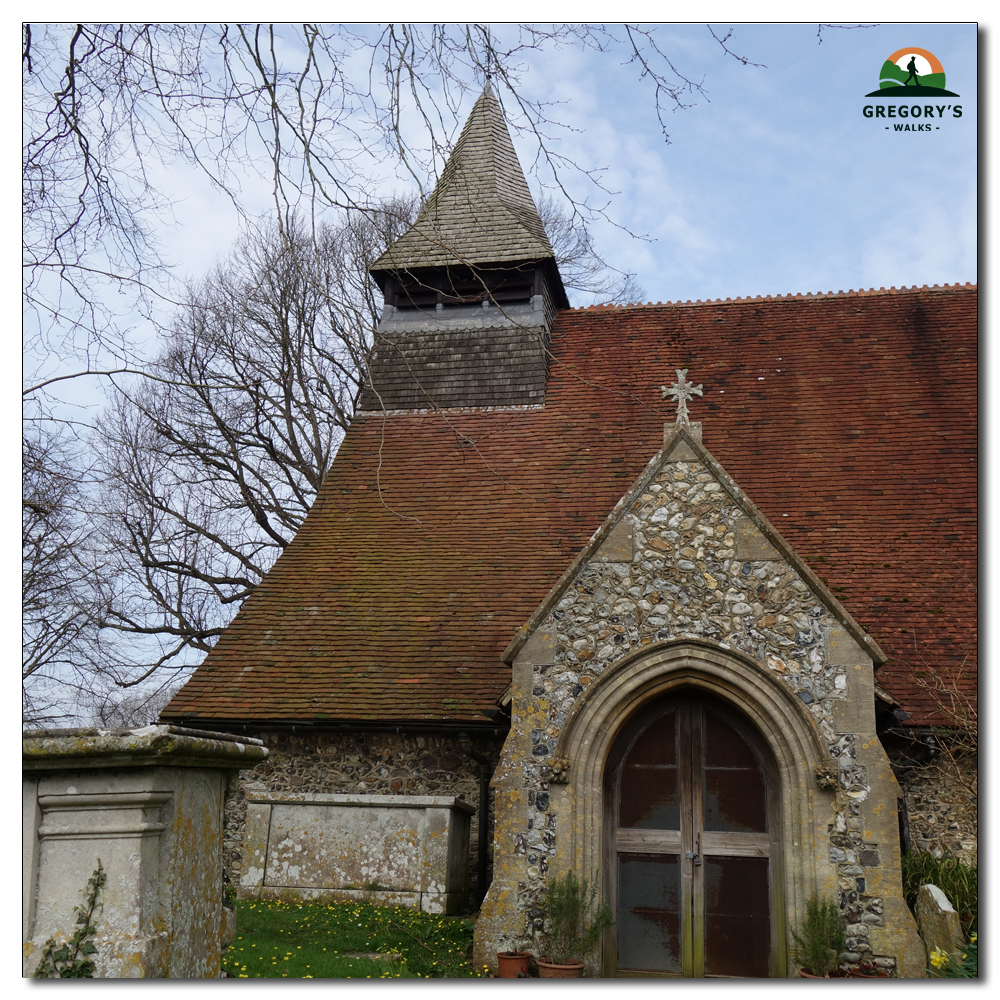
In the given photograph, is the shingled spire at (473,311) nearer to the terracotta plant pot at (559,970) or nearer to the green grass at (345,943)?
the green grass at (345,943)

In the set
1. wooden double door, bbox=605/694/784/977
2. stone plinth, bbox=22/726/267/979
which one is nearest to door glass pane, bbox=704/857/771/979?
wooden double door, bbox=605/694/784/977

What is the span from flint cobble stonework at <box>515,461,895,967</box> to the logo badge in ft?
9.81

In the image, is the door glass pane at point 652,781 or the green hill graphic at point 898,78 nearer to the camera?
the green hill graphic at point 898,78

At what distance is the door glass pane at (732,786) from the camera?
22.4ft

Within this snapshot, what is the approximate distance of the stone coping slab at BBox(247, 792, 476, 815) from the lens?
8078mm

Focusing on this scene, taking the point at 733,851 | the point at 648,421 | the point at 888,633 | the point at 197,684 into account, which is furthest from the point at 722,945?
the point at 648,421

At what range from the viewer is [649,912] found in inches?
266

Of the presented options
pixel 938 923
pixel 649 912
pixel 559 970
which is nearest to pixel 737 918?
pixel 649 912

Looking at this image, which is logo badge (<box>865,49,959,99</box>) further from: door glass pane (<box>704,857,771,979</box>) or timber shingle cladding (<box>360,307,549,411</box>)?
timber shingle cladding (<box>360,307,549,411</box>)

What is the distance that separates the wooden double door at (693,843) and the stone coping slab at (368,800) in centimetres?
182

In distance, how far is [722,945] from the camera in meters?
6.59

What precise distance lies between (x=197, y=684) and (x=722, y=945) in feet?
18.8

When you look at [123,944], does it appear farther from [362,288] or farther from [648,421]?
[362,288]

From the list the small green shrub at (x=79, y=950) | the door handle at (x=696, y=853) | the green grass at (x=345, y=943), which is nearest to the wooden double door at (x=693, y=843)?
the door handle at (x=696, y=853)
